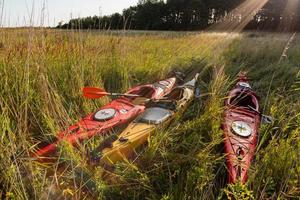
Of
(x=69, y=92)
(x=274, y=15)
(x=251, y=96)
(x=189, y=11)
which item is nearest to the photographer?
(x=69, y=92)

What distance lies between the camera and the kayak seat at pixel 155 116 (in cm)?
376

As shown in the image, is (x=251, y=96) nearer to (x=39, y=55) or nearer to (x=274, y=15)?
(x=39, y=55)

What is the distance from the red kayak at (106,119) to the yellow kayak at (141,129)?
0.25 meters

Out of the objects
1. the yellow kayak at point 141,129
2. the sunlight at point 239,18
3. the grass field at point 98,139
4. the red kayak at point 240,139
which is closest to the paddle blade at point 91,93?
the grass field at point 98,139

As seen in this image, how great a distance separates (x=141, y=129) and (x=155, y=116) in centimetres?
35

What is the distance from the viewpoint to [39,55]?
3.71 meters

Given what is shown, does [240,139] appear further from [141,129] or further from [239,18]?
[239,18]

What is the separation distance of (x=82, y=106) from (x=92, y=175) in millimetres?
2015

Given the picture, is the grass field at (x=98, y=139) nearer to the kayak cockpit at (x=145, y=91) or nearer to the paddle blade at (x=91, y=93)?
the paddle blade at (x=91, y=93)

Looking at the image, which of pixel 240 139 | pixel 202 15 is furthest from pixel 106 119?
pixel 202 15

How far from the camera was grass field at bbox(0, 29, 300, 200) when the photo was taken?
2.45m

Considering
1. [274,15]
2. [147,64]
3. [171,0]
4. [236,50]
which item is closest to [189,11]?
[171,0]

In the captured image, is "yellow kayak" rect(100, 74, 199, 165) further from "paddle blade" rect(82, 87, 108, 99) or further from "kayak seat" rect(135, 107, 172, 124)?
"paddle blade" rect(82, 87, 108, 99)

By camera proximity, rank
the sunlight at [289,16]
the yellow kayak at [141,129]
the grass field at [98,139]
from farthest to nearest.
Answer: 1. the sunlight at [289,16]
2. the yellow kayak at [141,129]
3. the grass field at [98,139]
